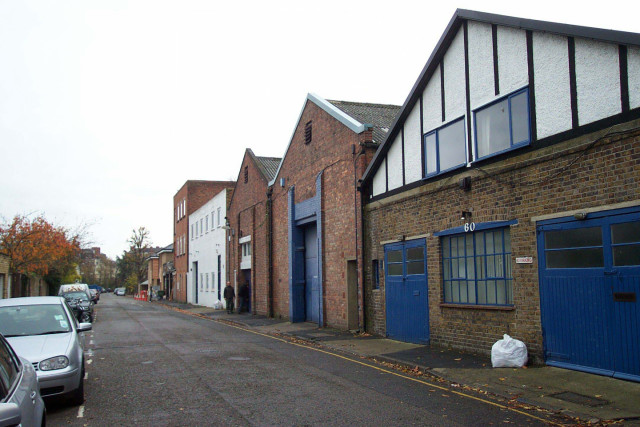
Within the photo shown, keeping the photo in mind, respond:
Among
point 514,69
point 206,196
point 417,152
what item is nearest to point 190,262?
point 206,196

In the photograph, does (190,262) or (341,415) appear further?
(190,262)

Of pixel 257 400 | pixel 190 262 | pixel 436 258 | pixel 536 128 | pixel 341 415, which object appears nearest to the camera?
pixel 341 415

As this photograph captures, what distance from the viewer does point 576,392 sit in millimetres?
8430

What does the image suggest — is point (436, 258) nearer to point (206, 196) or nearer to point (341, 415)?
point (341, 415)

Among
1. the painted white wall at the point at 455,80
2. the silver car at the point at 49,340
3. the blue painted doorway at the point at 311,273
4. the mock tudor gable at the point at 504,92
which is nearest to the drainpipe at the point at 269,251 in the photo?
the blue painted doorway at the point at 311,273

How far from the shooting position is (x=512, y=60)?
1114 centimetres

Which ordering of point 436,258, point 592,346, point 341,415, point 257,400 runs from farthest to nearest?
point 436,258
point 592,346
point 257,400
point 341,415

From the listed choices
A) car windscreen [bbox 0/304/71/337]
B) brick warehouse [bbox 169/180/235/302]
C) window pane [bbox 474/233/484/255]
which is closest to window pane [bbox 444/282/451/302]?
window pane [bbox 474/233/484/255]

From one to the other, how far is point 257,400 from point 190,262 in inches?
1683

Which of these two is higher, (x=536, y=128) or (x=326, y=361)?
(x=536, y=128)

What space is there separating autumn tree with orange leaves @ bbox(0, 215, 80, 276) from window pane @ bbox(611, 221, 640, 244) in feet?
97.5

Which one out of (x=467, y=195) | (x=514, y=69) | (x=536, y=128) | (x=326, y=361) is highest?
(x=514, y=69)

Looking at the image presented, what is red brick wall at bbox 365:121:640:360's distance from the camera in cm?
903

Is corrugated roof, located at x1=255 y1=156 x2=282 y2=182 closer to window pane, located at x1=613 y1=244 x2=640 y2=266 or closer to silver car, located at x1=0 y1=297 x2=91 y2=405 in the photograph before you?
silver car, located at x1=0 y1=297 x2=91 y2=405
